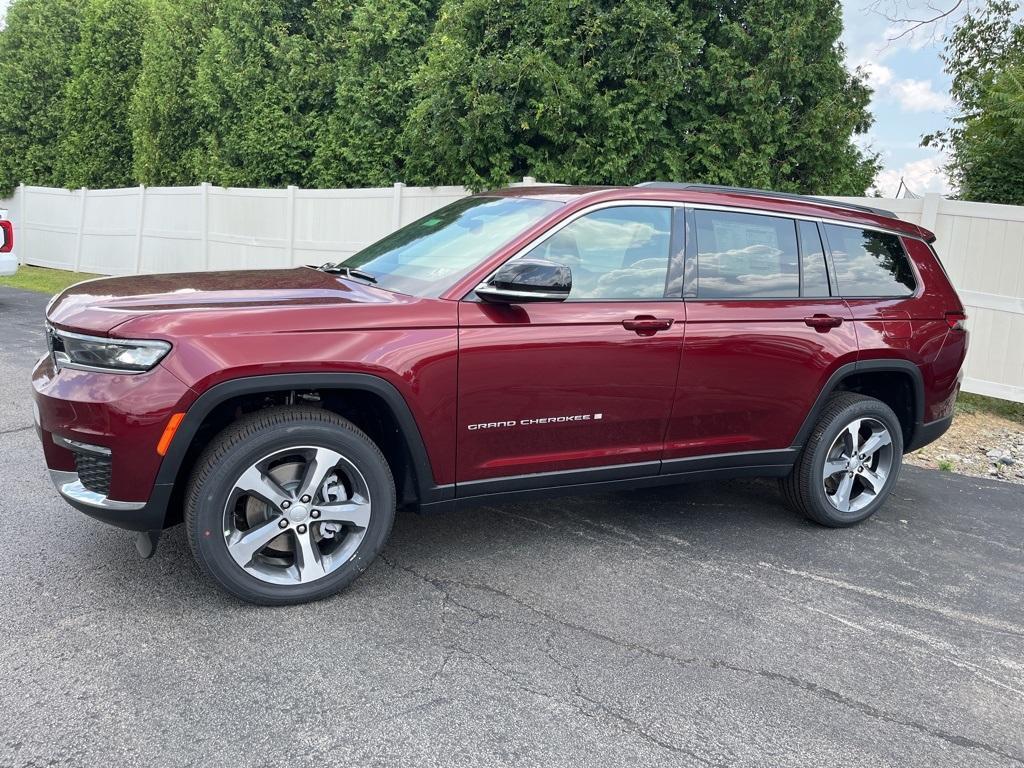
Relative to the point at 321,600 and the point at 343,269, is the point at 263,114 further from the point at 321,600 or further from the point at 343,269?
the point at 321,600

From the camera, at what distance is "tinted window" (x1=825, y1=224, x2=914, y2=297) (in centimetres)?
484

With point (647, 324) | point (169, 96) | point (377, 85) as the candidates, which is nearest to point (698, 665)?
point (647, 324)

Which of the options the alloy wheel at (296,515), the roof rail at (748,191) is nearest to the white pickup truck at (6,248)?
the alloy wheel at (296,515)

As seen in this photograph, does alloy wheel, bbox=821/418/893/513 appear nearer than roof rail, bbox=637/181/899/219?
No

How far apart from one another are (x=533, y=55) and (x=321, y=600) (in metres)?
7.28

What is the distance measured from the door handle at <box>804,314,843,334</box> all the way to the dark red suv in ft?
0.05

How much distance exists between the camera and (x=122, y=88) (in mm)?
18500

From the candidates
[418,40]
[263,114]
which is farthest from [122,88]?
[418,40]

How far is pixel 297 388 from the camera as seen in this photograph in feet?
11.1

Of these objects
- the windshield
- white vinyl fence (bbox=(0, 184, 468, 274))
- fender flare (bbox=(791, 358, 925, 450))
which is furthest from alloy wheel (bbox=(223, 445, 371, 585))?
white vinyl fence (bbox=(0, 184, 468, 274))

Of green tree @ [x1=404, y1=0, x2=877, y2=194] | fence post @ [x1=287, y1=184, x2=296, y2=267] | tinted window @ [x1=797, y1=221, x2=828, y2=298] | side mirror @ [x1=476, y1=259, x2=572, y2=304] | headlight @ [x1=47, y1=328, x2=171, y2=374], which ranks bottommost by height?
headlight @ [x1=47, y1=328, x2=171, y2=374]

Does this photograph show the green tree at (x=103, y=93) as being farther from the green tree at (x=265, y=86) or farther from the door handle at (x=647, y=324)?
the door handle at (x=647, y=324)

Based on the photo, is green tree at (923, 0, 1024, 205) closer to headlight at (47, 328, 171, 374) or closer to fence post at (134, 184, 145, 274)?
headlight at (47, 328, 171, 374)

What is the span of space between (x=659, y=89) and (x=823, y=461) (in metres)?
5.70
